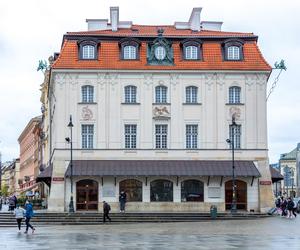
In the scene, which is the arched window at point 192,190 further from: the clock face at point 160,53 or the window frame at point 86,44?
the window frame at point 86,44

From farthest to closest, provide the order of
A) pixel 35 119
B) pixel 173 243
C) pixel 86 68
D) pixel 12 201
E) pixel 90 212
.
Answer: pixel 35 119 → pixel 12 201 → pixel 86 68 → pixel 90 212 → pixel 173 243

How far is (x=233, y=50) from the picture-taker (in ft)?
199

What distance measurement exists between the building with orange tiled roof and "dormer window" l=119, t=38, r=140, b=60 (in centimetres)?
8

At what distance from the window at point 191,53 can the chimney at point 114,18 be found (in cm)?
725

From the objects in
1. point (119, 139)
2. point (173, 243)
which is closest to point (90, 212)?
point (119, 139)

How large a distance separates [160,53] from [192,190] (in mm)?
11207

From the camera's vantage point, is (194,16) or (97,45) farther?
(194,16)

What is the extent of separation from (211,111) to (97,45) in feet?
34.5

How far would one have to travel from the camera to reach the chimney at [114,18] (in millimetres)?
64188

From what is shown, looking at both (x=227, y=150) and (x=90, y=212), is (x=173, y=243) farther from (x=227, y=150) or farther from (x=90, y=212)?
(x=227, y=150)

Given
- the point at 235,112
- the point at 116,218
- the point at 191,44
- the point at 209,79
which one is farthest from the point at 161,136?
the point at 116,218

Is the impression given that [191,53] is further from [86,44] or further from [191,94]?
[86,44]

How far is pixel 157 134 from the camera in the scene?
59.7 meters

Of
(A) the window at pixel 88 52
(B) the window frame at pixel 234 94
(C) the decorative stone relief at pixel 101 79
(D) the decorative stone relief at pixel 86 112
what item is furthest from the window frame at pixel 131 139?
(B) the window frame at pixel 234 94
